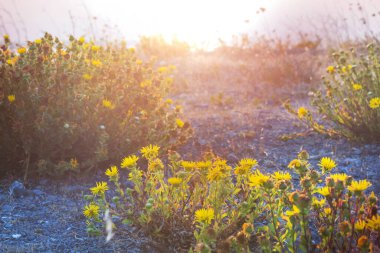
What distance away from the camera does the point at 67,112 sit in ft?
A: 12.1

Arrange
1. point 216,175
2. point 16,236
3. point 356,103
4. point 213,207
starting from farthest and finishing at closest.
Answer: point 356,103 → point 16,236 → point 213,207 → point 216,175

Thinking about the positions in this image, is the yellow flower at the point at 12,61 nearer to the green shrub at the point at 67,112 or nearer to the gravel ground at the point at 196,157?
the green shrub at the point at 67,112

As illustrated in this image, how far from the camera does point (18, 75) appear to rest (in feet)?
11.8

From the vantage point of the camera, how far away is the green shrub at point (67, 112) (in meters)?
3.57

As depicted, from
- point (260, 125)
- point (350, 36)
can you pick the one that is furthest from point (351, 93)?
→ point (350, 36)

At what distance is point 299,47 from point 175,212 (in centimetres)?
911

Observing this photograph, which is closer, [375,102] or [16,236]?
[16,236]

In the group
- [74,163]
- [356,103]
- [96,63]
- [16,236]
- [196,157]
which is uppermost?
[96,63]

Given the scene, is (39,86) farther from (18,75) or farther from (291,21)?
(291,21)

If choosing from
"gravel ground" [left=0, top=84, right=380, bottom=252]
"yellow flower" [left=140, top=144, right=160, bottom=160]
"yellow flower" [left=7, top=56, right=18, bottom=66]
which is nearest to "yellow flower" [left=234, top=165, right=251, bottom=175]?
"yellow flower" [left=140, top=144, right=160, bottom=160]

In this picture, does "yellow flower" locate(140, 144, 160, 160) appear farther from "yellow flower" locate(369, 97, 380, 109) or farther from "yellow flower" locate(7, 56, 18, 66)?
"yellow flower" locate(369, 97, 380, 109)

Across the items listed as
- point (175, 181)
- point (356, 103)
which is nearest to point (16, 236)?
point (175, 181)

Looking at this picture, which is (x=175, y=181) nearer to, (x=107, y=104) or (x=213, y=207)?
(x=213, y=207)

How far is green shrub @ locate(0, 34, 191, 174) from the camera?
3572 millimetres
